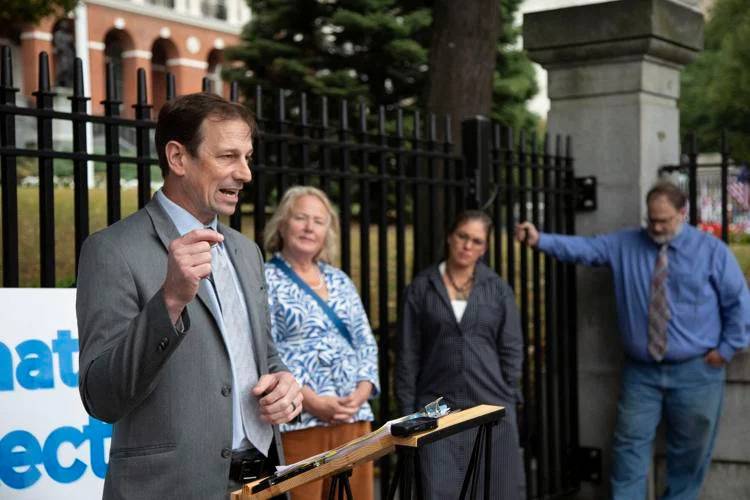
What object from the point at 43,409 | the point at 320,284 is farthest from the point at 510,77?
the point at 43,409

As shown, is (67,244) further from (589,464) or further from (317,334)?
(317,334)

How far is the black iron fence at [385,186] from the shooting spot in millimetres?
3842

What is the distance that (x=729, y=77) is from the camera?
110 feet

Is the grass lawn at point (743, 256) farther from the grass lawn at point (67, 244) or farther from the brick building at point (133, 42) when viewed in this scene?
the brick building at point (133, 42)

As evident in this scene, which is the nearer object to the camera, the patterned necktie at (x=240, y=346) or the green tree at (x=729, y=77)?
the patterned necktie at (x=240, y=346)

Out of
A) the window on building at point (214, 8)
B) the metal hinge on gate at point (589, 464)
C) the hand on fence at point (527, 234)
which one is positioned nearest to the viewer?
the hand on fence at point (527, 234)

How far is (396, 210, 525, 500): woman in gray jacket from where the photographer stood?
202 inches

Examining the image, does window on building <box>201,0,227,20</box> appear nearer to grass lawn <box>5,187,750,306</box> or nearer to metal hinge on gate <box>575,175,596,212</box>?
grass lawn <box>5,187,750,306</box>

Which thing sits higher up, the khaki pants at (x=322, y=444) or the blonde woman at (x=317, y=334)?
the blonde woman at (x=317, y=334)

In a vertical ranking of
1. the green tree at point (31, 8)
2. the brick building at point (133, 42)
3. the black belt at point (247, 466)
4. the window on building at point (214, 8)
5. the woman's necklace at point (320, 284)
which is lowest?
the black belt at point (247, 466)

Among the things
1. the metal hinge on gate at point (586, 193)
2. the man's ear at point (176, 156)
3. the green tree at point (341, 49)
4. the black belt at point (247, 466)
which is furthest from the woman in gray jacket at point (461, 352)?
the green tree at point (341, 49)

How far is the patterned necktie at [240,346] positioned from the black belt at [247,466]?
28mm

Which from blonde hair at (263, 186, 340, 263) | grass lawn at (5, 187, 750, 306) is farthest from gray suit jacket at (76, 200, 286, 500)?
grass lawn at (5, 187, 750, 306)

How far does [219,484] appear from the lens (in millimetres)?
2701
